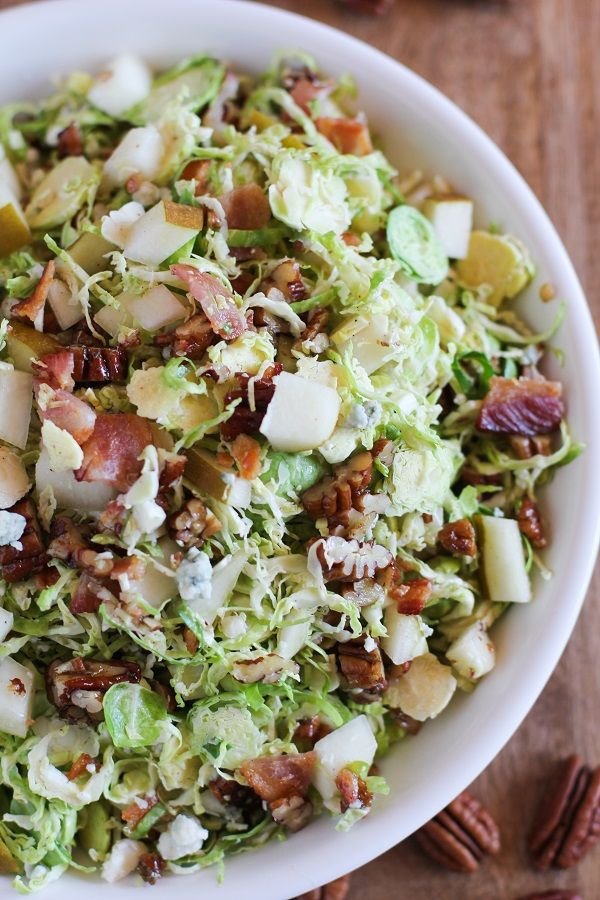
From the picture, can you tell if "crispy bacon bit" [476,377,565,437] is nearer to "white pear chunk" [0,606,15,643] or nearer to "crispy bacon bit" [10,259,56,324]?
"crispy bacon bit" [10,259,56,324]

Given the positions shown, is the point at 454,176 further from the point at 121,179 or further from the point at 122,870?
the point at 122,870

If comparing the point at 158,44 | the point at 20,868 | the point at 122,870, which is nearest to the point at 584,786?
the point at 122,870

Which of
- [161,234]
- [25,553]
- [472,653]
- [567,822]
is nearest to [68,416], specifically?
[25,553]

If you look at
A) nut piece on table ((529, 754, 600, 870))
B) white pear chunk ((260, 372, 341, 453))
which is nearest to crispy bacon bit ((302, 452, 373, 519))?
white pear chunk ((260, 372, 341, 453))

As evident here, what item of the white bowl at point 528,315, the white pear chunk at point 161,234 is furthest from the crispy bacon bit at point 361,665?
the white pear chunk at point 161,234

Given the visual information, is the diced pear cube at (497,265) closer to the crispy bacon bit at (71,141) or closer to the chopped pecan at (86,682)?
the crispy bacon bit at (71,141)

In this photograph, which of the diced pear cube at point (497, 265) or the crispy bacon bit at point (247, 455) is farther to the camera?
the diced pear cube at point (497, 265)

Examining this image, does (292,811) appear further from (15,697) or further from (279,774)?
(15,697)
